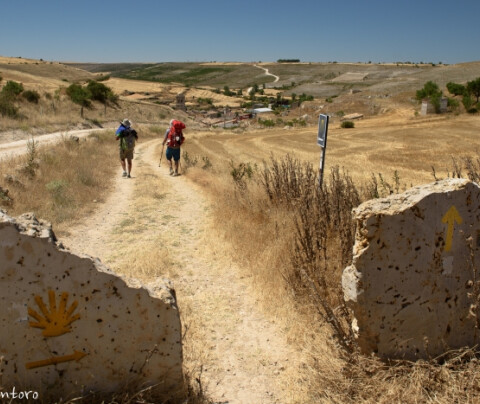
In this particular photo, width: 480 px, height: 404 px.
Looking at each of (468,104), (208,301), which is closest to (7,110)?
(208,301)

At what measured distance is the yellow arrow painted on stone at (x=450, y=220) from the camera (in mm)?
3242

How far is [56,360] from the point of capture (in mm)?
2893

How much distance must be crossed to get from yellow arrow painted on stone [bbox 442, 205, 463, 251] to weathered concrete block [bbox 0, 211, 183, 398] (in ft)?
6.97

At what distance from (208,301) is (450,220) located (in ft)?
9.42

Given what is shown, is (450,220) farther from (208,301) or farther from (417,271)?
(208,301)

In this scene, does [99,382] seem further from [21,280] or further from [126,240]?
[126,240]

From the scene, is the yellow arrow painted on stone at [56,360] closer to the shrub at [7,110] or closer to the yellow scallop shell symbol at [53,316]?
the yellow scallop shell symbol at [53,316]

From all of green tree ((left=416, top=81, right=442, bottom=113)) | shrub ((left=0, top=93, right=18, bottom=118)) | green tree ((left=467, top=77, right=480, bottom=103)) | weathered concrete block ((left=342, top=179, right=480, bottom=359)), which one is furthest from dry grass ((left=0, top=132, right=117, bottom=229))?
green tree ((left=467, top=77, right=480, bottom=103))

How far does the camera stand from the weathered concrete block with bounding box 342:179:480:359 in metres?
3.14

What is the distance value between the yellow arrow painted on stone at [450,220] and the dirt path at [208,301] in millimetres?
1708

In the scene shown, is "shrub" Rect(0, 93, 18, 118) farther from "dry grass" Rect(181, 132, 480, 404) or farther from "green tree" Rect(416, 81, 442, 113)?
"green tree" Rect(416, 81, 442, 113)

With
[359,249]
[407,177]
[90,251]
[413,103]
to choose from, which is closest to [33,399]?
[359,249]

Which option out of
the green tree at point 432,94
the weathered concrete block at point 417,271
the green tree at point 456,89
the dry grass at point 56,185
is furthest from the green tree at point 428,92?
the weathered concrete block at point 417,271

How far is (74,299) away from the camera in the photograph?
2.86 meters
